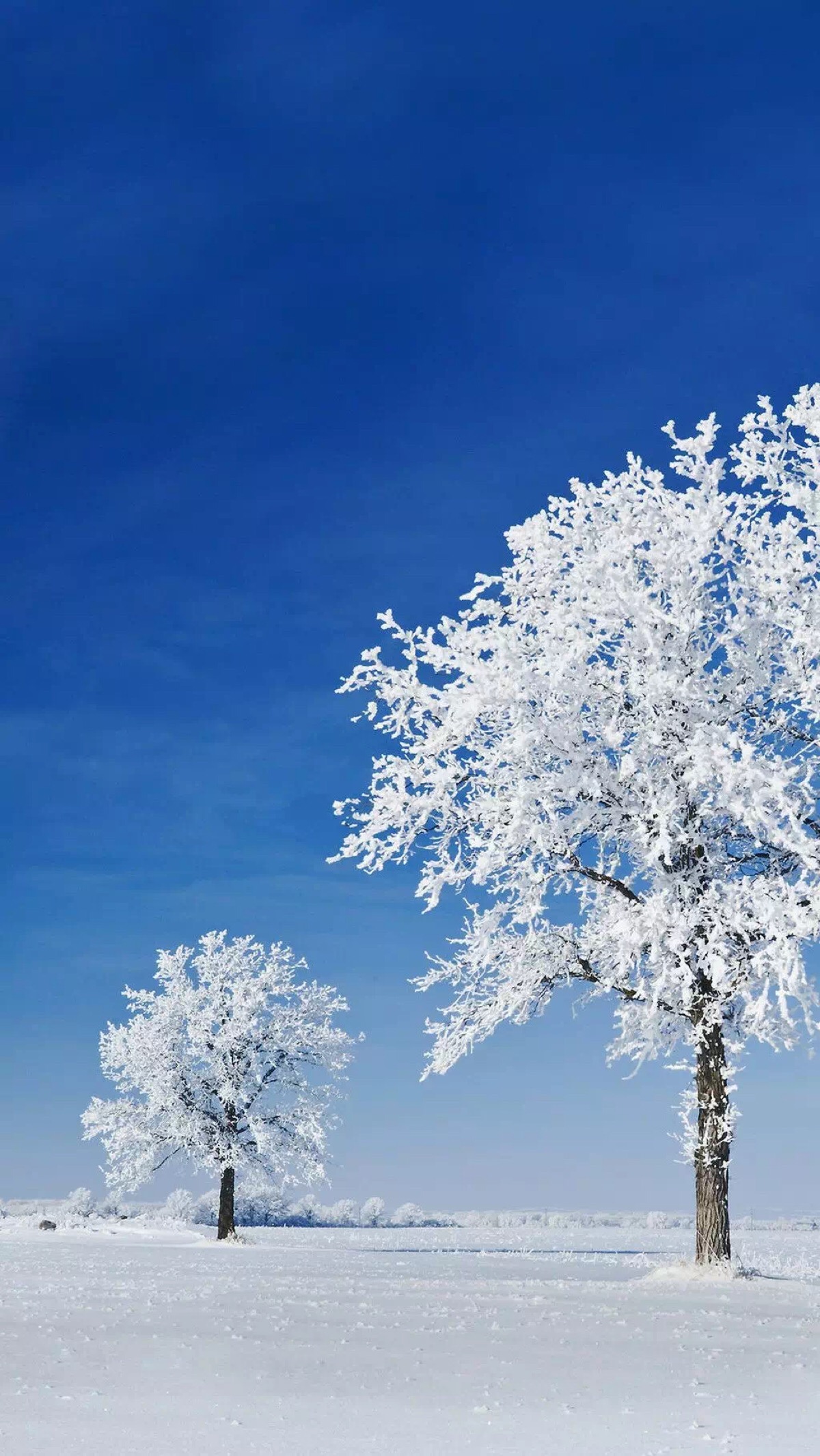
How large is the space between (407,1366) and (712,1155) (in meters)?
11.4

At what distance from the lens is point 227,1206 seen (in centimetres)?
4262

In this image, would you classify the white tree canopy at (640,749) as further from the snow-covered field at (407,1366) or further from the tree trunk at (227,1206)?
the tree trunk at (227,1206)

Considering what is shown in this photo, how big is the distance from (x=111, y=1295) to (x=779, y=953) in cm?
1071

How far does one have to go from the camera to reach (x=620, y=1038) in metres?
22.6

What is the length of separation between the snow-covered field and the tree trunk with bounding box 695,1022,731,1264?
2.87 feet

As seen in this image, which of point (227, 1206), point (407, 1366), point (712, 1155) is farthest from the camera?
point (227, 1206)

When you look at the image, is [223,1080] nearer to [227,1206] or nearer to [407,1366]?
[227,1206]

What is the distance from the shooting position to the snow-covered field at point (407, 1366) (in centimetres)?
855

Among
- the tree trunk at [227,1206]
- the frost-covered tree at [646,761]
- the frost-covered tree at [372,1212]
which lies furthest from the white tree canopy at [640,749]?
the frost-covered tree at [372,1212]

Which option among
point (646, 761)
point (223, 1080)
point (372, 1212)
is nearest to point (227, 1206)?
point (223, 1080)

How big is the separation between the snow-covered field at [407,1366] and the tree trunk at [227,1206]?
74.4ft

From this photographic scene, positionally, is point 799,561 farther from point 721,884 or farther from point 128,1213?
point 128,1213

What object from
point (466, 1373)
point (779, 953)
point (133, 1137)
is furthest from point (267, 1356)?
point (133, 1137)

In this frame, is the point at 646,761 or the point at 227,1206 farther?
the point at 227,1206
